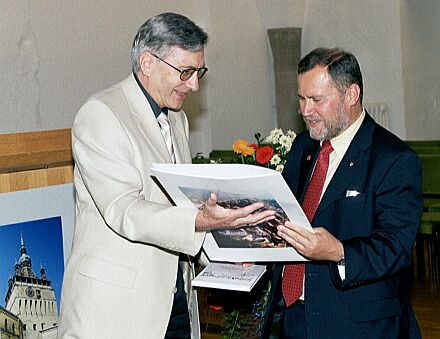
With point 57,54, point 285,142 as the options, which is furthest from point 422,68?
point 285,142

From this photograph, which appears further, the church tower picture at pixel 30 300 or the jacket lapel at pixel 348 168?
the church tower picture at pixel 30 300

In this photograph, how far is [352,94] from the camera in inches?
111

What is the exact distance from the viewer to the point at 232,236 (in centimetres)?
279

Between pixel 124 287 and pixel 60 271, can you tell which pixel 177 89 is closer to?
pixel 124 287

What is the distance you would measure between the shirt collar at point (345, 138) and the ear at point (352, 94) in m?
0.08

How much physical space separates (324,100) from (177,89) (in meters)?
0.48

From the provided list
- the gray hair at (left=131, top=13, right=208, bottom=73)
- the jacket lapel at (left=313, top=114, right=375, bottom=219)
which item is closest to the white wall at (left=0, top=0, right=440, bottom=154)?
the gray hair at (left=131, top=13, right=208, bottom=73)

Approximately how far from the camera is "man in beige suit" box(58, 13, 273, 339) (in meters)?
2.65

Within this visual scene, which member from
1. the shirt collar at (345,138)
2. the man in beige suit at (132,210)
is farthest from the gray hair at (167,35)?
the shirt collar at (345,138)

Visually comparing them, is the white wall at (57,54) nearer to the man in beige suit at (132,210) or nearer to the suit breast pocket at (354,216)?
the man in beige suit at (132,210)

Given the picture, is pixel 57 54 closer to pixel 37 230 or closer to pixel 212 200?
pixel 37 230

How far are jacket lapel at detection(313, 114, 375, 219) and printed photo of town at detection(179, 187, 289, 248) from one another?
20 centimetres

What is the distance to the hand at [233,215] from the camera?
98.8 inches

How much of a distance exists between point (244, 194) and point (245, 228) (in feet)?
0.88
